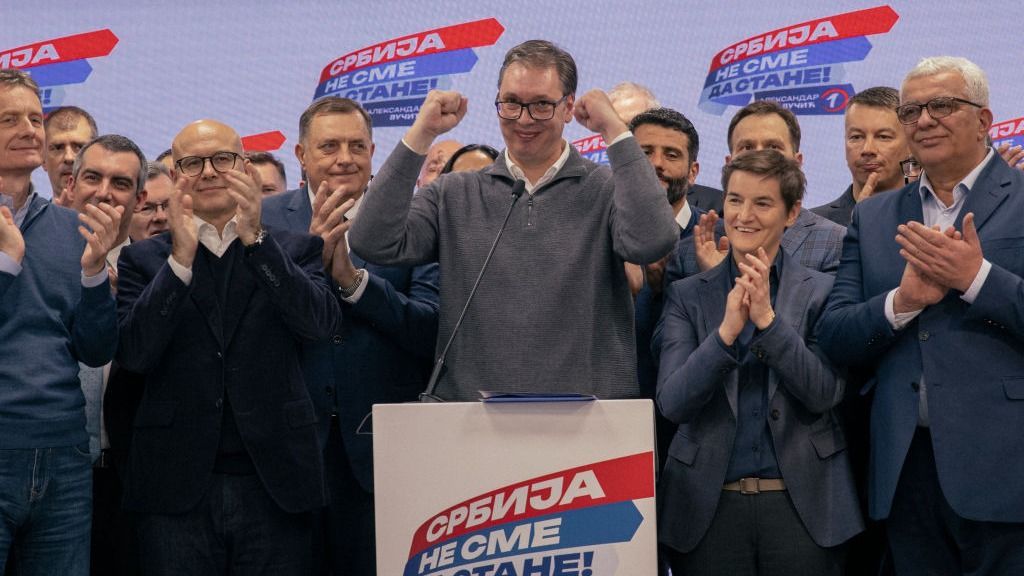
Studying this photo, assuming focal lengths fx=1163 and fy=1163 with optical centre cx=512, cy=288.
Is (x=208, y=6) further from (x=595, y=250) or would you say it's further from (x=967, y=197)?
(x=967, y=197)

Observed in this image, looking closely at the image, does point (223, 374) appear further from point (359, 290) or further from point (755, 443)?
point (755, 443)

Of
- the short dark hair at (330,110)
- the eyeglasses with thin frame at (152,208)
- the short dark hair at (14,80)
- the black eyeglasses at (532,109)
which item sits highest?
the short dark hair at (330,110)

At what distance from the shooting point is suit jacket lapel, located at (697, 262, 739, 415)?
2.86m

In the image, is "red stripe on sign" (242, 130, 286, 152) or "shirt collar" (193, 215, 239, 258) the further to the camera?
"red stripe on sign" (242, 130, 286, 152)

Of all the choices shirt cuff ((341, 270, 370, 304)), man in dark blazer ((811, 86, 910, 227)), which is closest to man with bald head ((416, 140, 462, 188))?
man in dark blazer ((811, 86, 910, 227))

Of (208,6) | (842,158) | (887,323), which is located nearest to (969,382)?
(887,323)

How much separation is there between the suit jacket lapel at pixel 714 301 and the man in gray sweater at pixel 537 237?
0.21 metres

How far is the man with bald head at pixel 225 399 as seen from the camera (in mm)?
2764

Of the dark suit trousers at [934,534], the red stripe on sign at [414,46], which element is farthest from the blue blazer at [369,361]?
the red stripe on sign at [414,46]

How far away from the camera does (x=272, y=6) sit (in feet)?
18.2

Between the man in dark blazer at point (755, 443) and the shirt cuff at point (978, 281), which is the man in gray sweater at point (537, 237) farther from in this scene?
the shirt cuff at point (978, 281)

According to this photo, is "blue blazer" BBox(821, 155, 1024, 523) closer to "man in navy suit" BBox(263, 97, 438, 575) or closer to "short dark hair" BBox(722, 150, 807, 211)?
"short dark hair" BBox(722, 150, 807, 211)

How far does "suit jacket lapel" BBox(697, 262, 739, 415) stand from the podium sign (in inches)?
22.9

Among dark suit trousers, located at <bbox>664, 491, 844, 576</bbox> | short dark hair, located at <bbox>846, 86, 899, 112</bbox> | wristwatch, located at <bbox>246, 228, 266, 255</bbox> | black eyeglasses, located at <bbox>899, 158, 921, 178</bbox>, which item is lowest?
dark suit trousers, located at <bbox>664, 491, 844, 576</bbox>
